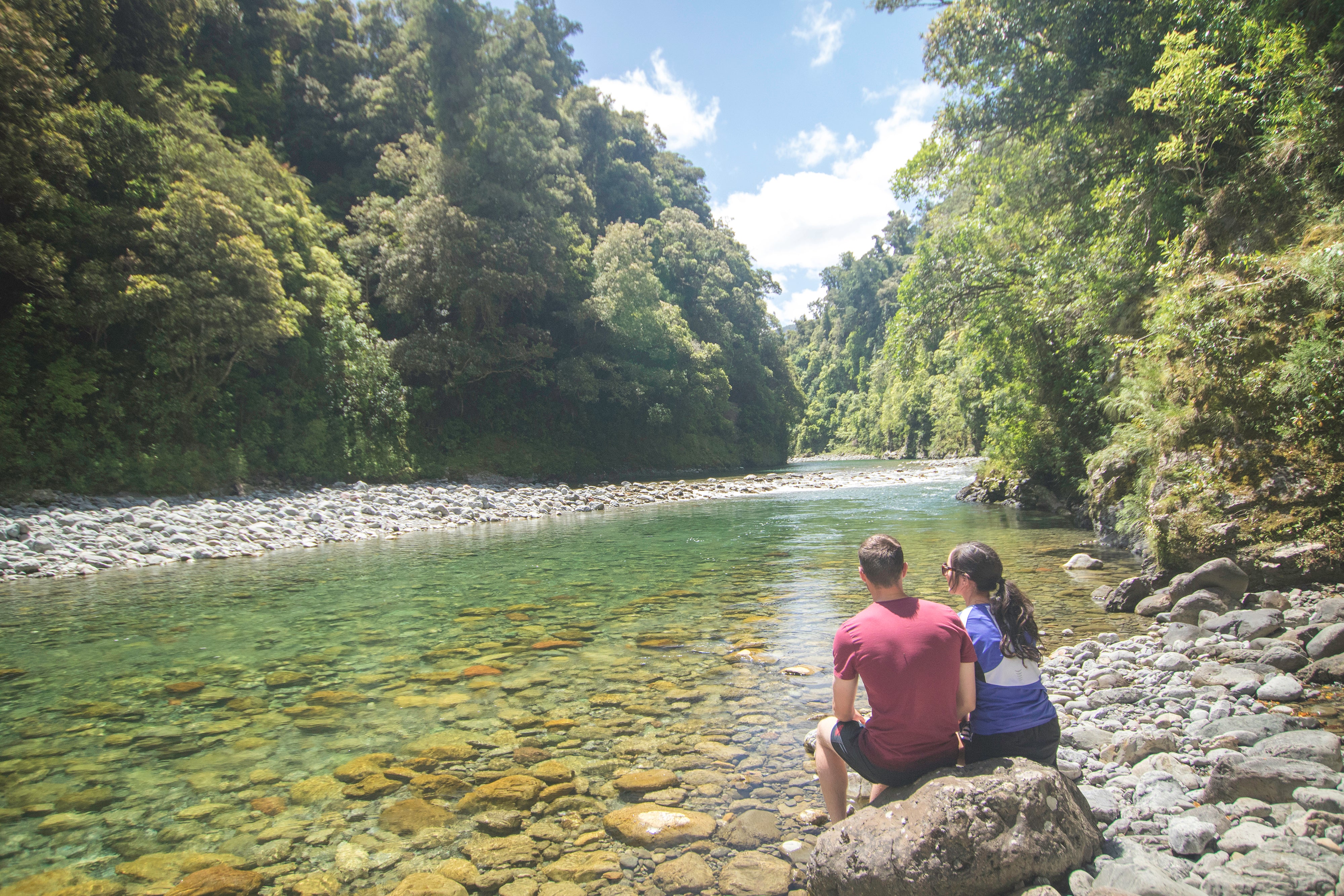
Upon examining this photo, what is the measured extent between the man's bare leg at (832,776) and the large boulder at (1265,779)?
5.91 ft

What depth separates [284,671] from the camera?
21.1 ft

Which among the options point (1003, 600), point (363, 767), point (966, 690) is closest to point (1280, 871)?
point (966, 690)

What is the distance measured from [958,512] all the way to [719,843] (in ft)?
56.0

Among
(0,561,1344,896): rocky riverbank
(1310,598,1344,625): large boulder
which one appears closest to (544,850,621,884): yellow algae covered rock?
(0,561,1344,896): rocky riverbank

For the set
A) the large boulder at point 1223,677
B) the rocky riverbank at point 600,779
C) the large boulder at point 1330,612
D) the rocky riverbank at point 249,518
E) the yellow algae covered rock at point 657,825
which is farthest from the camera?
the rocky riverbank at point 249,518

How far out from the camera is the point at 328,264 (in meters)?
27.0

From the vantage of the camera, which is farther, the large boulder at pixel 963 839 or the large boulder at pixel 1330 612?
the large boulder at pixel 1330 612

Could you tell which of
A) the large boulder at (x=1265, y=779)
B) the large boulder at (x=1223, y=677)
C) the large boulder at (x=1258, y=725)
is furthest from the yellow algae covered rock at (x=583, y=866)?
the large boulder at (x=1223, y=677)

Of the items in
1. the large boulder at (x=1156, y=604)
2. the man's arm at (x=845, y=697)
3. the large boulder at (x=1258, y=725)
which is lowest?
the large boulder at (x=1156, y=604)

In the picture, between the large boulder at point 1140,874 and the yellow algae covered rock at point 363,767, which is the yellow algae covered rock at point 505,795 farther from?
the large boulder at point 1140,874

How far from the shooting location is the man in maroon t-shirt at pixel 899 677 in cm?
298

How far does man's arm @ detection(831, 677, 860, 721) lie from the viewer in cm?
307

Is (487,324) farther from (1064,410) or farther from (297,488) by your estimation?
(1064,410)

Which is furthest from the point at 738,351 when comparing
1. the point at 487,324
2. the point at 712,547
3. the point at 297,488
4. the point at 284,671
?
the point at 284,671
